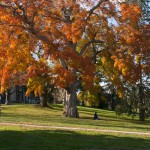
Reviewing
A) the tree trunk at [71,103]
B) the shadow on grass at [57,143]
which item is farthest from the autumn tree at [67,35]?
the shadow on grass at [57,143]

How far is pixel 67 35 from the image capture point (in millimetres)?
32594

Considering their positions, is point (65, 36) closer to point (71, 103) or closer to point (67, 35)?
point (67, 35)

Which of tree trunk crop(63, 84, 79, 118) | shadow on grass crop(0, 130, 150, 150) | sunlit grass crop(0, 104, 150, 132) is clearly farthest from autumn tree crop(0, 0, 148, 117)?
shadow on grass crop(0, 130, 150, 150)

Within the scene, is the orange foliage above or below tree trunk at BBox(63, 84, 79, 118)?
above

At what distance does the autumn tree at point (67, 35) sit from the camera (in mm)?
29875

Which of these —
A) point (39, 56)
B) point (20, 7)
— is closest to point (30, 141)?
point (20, 7)

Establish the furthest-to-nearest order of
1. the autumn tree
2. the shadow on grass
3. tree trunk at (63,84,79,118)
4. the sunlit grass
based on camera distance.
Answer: tree trunk at (63,84,79,118) < the autumn tree < the sunlit grass < the shadow on grass

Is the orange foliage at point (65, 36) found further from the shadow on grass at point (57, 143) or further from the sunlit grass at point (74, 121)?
the shadow on grass at point (57, 143)

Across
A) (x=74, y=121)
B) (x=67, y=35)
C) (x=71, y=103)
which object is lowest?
(x=74, y=121)

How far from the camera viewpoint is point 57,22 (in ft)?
118

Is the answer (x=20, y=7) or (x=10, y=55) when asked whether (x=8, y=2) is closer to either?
(x=20, y=7)

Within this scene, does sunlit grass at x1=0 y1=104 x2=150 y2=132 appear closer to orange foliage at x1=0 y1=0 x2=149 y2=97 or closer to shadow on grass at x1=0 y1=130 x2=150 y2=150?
orange foliage at x1=0 y1=0 x2=149 y2=97

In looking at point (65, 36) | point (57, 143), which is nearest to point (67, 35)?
point (65, 36)

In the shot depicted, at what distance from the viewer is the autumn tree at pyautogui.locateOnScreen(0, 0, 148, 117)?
29.9 metres
